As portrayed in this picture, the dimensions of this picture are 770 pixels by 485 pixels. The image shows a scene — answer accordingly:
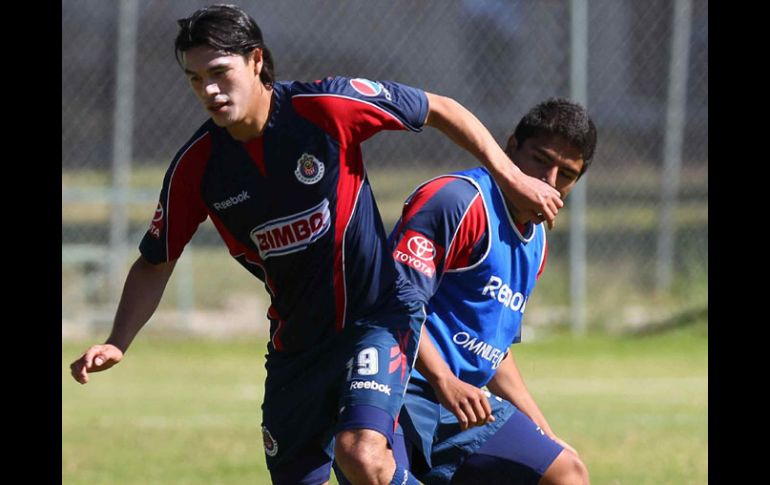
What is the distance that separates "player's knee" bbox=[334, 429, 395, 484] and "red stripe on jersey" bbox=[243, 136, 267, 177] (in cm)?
91

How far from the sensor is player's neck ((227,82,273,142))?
4395 millimetres

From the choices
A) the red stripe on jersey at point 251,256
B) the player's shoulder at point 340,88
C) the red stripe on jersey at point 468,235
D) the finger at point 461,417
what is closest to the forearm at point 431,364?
the finger at point 461,417

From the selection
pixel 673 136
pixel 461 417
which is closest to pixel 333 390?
pixel 461 417

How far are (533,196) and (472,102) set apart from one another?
356 inches

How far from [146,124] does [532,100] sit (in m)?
3.77

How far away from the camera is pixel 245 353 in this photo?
12.1m

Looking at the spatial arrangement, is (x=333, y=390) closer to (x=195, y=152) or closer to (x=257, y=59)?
(x=195, y=152)

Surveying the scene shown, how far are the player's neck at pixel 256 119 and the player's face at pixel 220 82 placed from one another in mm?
57

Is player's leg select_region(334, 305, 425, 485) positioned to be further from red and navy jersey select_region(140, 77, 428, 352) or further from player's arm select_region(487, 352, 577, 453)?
player's arm select_region(487, 352, 577, 453)

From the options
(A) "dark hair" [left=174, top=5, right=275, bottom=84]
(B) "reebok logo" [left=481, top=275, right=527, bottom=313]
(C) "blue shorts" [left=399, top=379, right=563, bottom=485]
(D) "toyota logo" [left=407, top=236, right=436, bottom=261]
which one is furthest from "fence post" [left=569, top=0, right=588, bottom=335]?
(A) "dark hair" [left=174, top=5, right=275, bottom=84]

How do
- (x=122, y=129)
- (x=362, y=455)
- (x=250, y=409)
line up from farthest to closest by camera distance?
(x=122, y=129)
(x=250, y=409)
(x=362, y=455)

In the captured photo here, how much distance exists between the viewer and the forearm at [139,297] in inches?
182

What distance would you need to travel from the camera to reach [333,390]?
4.43 m
